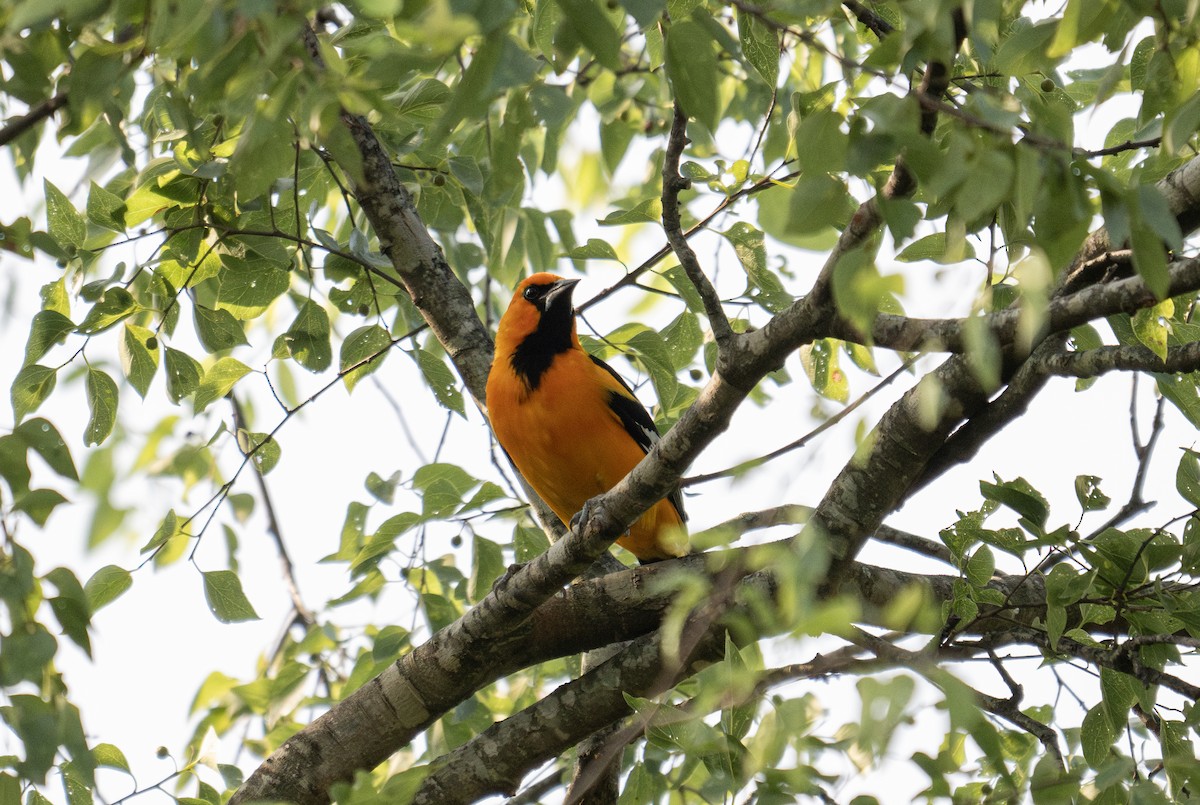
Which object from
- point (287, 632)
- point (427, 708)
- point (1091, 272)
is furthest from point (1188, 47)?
point (287, 632)

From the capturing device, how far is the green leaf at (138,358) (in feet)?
11.0

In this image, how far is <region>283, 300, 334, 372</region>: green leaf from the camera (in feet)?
12.8

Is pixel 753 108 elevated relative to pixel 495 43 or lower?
elevated

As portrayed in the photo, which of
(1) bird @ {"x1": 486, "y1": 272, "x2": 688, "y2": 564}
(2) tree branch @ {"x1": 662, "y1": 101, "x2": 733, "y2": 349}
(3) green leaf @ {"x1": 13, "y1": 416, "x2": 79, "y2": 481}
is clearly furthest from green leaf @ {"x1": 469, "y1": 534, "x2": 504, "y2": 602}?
(3) green leaf @ {"x1": 13, "y1": 416, "x2": 79, "y2": 481}

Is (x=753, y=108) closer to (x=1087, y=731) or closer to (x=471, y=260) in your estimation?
(x=471, y=260)

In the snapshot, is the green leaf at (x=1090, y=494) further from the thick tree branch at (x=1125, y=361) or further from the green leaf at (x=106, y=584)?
the green leaf at (x=106, y=584)

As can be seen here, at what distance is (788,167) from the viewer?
339cm

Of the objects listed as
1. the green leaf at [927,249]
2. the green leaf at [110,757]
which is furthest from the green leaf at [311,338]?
the green leaf at [927,249]

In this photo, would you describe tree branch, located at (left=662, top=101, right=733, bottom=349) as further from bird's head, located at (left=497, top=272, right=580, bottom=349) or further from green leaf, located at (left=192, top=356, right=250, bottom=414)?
bird's head, located at (left=497, top=272, right=580, bottom=349)

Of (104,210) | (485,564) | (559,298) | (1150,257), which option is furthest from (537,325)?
(1150,257)

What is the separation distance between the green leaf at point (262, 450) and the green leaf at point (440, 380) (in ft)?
1.94

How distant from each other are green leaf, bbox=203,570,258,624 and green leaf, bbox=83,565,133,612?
222 mm

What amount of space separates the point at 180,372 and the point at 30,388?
47 centimetres

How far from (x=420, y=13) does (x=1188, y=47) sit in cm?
131
